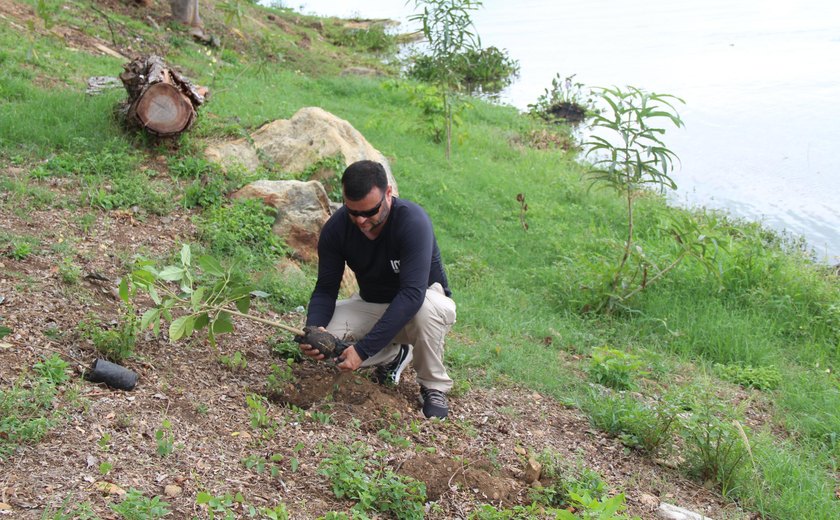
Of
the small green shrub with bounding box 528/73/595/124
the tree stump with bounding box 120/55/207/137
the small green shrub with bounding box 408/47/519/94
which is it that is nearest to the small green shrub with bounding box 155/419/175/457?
the tree stump with bounding box 120/55/207/137

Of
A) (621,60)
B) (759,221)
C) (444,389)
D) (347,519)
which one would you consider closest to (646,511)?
(444,389)

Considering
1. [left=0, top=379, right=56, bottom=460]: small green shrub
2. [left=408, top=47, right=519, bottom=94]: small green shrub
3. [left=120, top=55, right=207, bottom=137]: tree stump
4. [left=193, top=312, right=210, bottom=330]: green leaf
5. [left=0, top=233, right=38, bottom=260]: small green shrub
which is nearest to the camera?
[left=0, top=379, right=56, bottom=460]: small green shrub

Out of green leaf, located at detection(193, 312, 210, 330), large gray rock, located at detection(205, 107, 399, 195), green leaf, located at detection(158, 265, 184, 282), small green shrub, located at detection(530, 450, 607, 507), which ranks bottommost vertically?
small green shrub, located at detection(530, 450, 607, 507)

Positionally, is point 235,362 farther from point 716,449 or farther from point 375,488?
point 716,449

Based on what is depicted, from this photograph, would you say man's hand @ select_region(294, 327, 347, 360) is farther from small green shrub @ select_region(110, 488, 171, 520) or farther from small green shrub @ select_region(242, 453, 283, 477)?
small green shrub @ select_region(110, 488, 171, 520)

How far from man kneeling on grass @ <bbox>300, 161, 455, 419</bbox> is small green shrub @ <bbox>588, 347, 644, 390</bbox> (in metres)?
1.41

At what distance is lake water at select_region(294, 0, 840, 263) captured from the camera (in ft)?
36.3

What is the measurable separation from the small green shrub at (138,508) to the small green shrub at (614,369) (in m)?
3.31

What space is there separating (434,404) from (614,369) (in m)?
1.66

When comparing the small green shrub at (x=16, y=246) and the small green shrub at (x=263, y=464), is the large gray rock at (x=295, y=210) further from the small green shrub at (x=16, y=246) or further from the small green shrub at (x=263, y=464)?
the small green shrub at (x=263, y=464)

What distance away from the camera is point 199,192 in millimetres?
6344

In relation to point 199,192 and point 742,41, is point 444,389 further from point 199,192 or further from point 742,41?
point 742,41

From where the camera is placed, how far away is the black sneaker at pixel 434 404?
13.8 ft

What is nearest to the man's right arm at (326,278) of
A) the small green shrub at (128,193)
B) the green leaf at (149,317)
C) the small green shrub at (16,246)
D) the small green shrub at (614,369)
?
the green leaf at (149,317)
